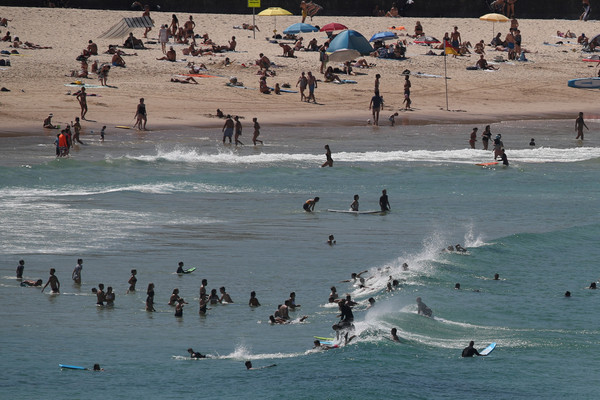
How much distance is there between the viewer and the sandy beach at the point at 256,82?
144ft

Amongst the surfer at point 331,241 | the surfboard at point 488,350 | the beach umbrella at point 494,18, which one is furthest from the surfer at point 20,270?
the beach umbrella at point 494,18

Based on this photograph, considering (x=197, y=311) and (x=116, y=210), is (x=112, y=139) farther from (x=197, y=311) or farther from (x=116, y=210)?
(x=197, y=311)

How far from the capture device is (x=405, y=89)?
4756 centimetres

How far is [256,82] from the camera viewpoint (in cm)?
4944

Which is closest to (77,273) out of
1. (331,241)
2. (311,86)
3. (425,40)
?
(331,241)

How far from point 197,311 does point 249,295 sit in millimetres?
1357

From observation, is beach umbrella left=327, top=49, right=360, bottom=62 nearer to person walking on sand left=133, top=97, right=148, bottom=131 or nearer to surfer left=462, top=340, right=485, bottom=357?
person walking on sand left=133, top=97, right=148, bottom=131

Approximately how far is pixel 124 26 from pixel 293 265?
31.5 metres

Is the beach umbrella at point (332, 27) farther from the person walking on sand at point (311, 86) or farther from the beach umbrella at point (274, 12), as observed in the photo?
the person walking on sand at point (311, 86)

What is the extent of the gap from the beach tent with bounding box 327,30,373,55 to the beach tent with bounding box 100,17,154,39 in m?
10.1

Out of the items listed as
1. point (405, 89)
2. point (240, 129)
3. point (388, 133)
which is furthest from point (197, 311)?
point (405, 89)

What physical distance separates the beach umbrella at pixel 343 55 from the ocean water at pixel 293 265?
11.3 meters

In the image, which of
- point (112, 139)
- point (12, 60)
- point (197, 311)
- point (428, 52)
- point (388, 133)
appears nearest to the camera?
point (197, 311)

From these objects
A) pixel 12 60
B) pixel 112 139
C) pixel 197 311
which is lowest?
pixel 197 311
